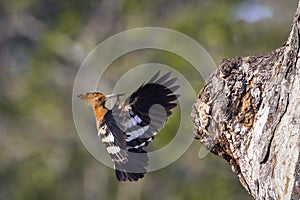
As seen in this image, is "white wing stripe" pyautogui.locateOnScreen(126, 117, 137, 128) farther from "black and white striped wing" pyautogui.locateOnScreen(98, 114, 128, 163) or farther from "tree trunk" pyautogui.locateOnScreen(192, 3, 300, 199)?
"tree trunk" pyautogui.locateOnScreen(192, 3, 300, 199)

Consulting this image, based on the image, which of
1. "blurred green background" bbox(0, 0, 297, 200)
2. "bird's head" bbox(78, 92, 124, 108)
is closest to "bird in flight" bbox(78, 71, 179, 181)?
"bird's head" bbox(78, 92, 124, 108)

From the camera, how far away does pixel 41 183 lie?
6387 mm

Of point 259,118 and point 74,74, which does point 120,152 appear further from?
point 74,74

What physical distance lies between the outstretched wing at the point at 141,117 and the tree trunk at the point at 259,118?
0.19 metres

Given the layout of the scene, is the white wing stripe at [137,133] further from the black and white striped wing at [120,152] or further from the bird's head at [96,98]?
the bird's head at [96,98]

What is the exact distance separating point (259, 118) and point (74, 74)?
5541 mm

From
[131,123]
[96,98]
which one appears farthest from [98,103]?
[131,123]

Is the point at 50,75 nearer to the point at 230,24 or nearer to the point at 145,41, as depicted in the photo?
the point at 145,41

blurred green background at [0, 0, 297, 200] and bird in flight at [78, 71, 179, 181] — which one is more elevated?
blurred green background at [0, 0, 297, 200]

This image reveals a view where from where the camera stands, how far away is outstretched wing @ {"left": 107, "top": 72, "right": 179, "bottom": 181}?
1999 mm

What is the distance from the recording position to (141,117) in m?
2.03

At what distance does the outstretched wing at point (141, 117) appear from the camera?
2.00 metres

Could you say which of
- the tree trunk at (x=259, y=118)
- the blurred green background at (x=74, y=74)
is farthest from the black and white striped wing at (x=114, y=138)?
the blurred green background at (x=74, y=74)

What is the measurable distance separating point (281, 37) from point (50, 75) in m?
2.45
